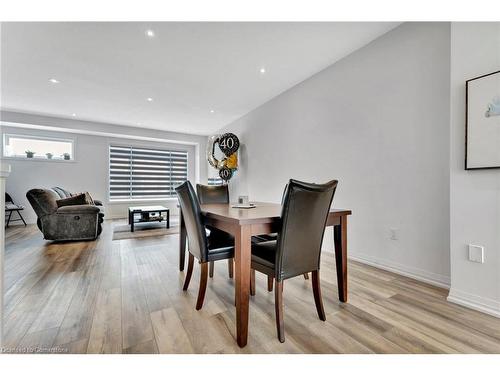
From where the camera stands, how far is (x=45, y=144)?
5.49 meters

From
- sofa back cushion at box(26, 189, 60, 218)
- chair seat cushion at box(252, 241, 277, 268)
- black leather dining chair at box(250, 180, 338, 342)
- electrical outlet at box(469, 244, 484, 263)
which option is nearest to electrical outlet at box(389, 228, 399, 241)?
electrical outlet at box(469, 244, 484, 263)

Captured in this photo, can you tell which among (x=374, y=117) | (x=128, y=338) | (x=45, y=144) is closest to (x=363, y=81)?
(x=374, y=117)

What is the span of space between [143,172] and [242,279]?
21.1ft

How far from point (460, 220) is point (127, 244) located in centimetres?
396

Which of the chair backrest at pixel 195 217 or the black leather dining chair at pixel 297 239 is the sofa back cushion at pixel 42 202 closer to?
the chair backrest at pixel 195 217

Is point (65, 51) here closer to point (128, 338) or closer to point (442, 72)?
point (128, 338)

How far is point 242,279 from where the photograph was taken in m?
1.30

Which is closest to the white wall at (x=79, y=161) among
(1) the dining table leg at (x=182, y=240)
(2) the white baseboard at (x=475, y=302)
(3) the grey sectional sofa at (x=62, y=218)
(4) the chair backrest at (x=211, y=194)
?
(3) the grey sectional sofa at (x=62, y=218)

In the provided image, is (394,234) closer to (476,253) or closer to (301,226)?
(476,253)

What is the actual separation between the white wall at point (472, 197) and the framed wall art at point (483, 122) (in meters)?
0.05

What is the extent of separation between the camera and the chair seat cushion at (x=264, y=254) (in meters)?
1.42

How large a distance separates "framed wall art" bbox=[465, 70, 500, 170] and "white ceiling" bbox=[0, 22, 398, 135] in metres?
1.16

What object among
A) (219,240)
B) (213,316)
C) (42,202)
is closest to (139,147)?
(42,202)
